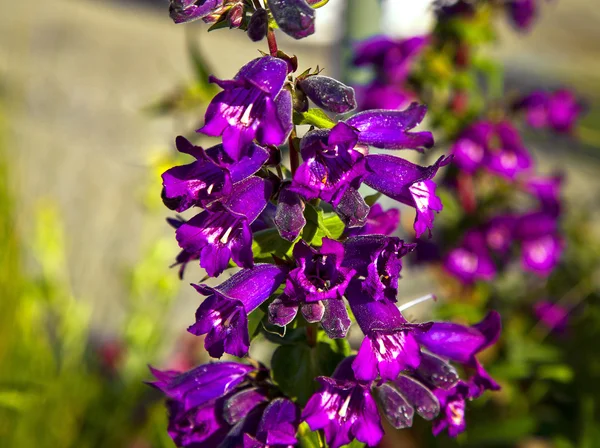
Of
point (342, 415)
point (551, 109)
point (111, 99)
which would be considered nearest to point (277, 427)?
point (342, 415)

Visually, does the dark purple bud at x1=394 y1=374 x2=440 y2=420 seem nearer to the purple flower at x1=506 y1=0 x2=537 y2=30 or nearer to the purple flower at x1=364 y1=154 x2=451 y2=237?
the purple flower at x1=364 y1=154 x2=451 y2=237

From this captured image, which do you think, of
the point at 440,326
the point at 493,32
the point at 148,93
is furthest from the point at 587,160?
the point at 440,326

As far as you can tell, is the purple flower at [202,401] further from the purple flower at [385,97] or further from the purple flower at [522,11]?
the purple flower at [522,11]

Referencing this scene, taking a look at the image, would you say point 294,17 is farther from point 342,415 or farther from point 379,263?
point 342,415

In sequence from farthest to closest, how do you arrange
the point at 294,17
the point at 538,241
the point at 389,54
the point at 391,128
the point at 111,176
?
1. the point at 111,176
2. the point at 538,241
3. the point at 389,54
4. the point at 391,128
5. the point at 294,17

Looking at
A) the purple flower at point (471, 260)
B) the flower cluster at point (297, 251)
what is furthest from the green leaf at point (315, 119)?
the purple flower at point (471, 260)

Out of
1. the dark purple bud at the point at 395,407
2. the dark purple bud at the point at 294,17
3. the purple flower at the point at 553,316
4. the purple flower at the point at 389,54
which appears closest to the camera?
the dark purple bud at the point at 294,17
